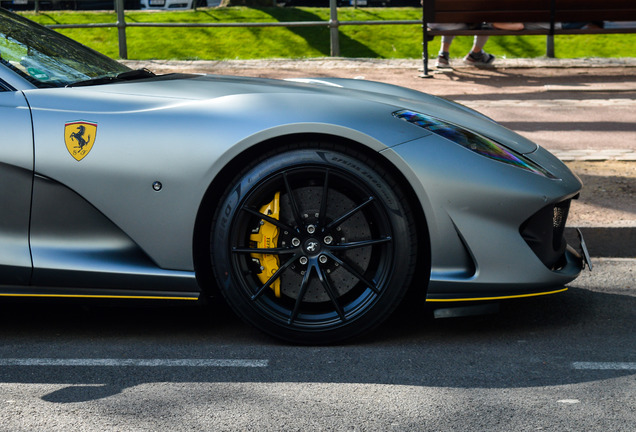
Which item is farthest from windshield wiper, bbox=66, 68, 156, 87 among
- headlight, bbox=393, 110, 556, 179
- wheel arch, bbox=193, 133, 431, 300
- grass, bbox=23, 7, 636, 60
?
grass, bbox=23, 7, 636, 60

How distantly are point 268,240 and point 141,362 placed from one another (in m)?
0.67

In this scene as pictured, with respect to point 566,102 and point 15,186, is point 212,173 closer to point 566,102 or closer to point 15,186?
point 15,186

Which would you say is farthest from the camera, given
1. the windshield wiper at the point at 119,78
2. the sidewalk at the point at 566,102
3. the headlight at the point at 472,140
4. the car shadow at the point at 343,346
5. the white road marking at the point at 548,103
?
the white road marking at the point at 548,103

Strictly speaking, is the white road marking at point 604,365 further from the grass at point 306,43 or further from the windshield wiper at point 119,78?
the grass at point 306,43

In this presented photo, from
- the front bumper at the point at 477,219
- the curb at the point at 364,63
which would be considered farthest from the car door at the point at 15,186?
the curb at the point at 364,63

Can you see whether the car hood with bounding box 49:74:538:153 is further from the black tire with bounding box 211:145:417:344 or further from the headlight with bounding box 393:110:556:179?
the black tire with bounding box 211:145:417:344

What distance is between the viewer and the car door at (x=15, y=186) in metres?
3.45

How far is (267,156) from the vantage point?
11.5ft

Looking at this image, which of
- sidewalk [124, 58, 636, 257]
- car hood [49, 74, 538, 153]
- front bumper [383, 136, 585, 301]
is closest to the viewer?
front bumper [383, 136, 585, 301]

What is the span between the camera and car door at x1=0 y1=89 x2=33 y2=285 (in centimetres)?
345

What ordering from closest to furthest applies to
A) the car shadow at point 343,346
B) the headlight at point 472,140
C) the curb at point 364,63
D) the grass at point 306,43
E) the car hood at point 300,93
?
the car shadow at point 343,346 < the headlight at point 472,140 < the car hood at point 300,93 < the curb at point 364,63 < the grass at point 306,43

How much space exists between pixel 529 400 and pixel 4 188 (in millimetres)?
2092

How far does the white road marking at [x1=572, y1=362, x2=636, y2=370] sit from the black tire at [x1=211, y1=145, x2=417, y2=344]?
Answer: 71 centimetres

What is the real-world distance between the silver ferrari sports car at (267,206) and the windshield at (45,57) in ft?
0.36
